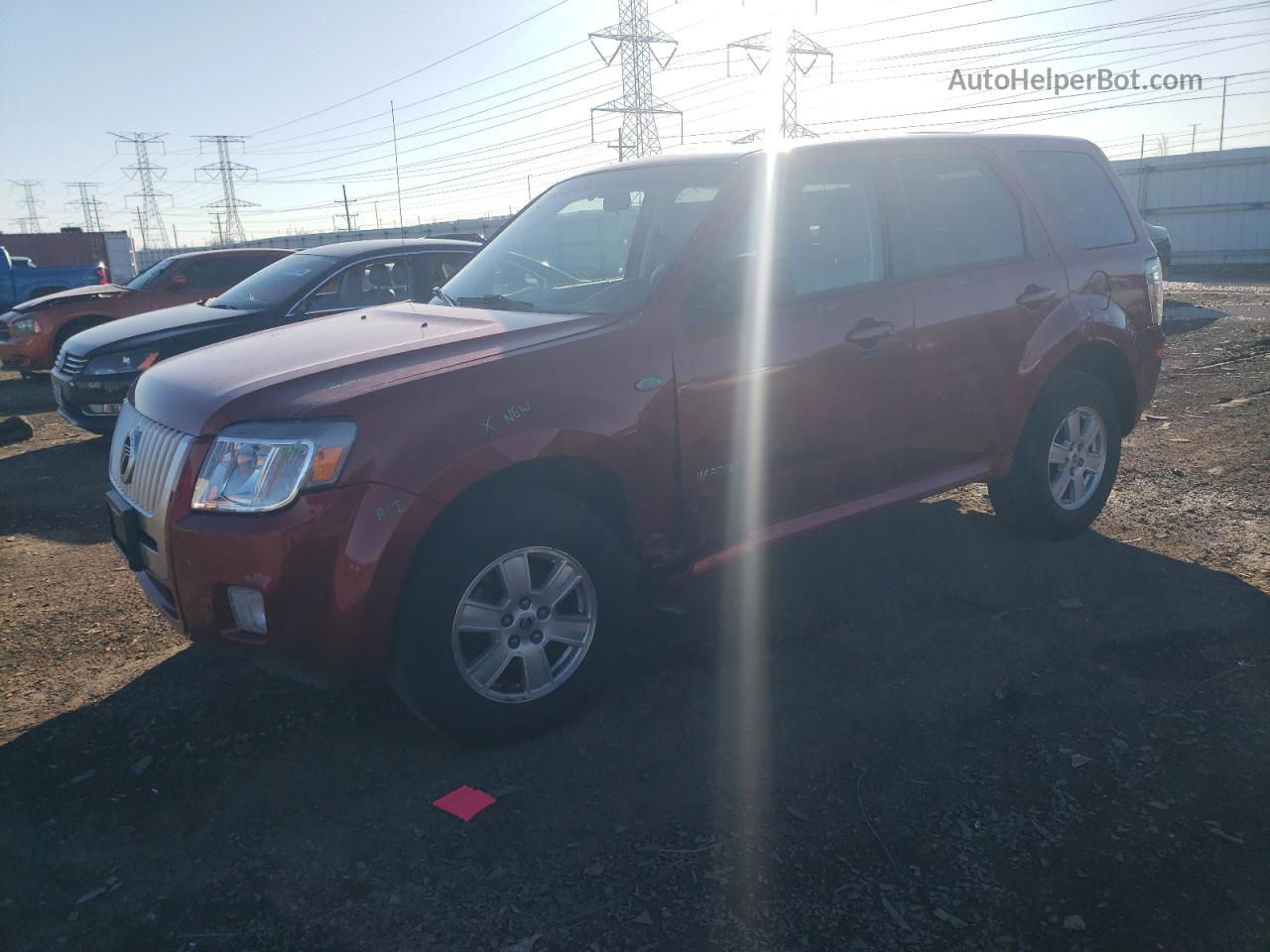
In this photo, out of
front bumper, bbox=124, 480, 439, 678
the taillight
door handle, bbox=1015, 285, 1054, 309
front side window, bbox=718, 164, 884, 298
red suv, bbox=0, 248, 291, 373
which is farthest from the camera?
red suv, bbox=0, 248, 291, 373

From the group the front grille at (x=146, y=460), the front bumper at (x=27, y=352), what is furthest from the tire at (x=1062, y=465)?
the front bumper at (x=27, y=352)

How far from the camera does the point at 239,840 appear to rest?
111 inches

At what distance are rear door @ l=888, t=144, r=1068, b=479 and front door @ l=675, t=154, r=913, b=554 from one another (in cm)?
16

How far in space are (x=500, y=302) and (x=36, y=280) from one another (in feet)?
52.5

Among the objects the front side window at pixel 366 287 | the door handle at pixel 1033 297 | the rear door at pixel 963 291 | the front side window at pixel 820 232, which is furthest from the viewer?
the front side window at pixel 366 287

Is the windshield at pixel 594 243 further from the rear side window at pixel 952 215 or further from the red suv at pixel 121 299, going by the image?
the red suv at pixel 121 299

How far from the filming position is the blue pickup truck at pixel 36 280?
642 inches

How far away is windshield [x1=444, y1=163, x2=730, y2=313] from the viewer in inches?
150

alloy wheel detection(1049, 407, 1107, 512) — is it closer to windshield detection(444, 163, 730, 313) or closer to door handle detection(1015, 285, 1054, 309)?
door handle detection(1015, 285, 1054, 309)

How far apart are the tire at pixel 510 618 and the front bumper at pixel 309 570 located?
0.32ft

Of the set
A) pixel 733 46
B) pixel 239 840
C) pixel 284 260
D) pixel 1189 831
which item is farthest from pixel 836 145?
pixel 733 46

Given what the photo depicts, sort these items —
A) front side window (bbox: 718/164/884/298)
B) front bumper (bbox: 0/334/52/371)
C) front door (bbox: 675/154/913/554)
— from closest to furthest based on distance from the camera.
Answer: front door (bbox: 675/154/913/554) → front side window (bbox: 718/164/884/298) → front bumper (bbox: 0/334/52/371)

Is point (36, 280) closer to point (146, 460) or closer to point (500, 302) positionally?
point (500, 302)

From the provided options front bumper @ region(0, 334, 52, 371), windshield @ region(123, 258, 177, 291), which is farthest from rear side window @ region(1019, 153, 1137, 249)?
front bumper @ region(0, 334, 52, 371)
